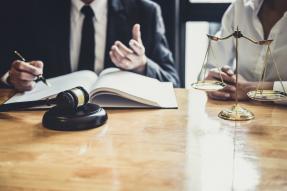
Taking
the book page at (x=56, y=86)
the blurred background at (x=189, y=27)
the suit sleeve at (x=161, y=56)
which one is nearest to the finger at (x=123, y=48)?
the book page at (x=56, y=86)

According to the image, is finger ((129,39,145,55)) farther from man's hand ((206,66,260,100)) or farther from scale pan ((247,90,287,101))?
scale pan ((247,90,287,101))

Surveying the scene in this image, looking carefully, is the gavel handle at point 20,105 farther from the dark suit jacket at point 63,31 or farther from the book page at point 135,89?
the dark suit jacket at point 63,31

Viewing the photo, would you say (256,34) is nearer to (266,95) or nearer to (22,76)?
(266,95)

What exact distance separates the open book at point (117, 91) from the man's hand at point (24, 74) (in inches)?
1.1

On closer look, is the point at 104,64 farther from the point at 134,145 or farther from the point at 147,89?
the point at 134,145

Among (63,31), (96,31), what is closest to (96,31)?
(96,31)

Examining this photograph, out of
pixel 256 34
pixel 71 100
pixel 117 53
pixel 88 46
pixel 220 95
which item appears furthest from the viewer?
pixel 88 46

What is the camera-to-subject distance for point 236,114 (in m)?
1.23

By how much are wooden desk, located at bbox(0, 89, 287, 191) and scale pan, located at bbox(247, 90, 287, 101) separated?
6 centimetres

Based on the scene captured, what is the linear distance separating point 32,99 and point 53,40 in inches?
23.6

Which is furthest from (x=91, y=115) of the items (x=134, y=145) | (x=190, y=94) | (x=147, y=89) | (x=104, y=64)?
(x=104, y=64)

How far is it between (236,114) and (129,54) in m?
0.51

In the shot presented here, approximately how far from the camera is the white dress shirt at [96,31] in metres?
1.93

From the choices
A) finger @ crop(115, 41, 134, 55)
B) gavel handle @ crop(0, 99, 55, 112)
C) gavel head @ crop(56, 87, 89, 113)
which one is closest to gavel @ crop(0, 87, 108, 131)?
gavel head @ crop(56, 87, 89, 113)
